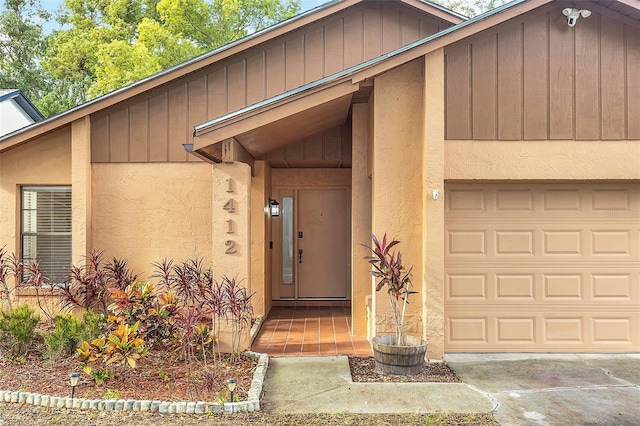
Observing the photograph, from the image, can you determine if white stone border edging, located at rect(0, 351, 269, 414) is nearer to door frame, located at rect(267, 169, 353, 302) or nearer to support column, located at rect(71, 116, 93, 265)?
support column, located at rect(71, 116, 93, 265)

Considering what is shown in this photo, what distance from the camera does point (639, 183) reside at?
636 centimetres

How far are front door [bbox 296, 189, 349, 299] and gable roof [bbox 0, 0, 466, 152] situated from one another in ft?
11.2

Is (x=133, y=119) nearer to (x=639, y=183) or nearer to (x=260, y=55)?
(x=260, y=55)

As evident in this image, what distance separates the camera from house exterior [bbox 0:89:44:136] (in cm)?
1180

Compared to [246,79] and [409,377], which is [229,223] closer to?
[409,377]

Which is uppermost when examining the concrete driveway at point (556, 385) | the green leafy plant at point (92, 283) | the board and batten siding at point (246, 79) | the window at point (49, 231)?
the board and batten siding at point (246, 79)

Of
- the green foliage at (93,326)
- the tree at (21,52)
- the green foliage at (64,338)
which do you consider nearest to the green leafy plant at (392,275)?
the green foliage at (93,326)

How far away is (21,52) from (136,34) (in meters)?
7.82

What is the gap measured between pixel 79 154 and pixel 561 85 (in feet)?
22.7

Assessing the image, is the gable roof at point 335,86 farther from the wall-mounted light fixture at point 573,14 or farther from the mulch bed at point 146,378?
the mulch bed at point 146,378

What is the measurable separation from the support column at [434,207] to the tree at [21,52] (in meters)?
24.4

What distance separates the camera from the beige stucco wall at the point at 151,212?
7.62 m

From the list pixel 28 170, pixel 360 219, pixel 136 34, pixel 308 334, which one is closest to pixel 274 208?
pixel 360 219

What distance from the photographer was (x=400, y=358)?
5.34 meters
